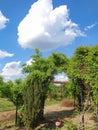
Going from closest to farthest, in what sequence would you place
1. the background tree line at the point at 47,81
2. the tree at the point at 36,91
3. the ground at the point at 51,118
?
the background tree line at the point at 47,81 < the tree at the point at 36,91 < the ground at the point at 51,118

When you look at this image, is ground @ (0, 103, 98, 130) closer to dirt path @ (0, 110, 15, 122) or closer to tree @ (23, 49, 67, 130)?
dirt path @ (0, 110, 15, 122)

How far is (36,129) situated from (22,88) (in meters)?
3.72

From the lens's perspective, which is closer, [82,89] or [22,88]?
[82,89]

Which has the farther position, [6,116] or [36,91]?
[6,116]

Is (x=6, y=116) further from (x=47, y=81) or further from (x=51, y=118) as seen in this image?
(x=47, y=81)

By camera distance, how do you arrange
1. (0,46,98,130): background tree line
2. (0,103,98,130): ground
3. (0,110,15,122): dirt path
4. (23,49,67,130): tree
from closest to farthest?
(0,46,98,130): background tree line
(23,49,67,130): tree
(0,103,98,130): ground
(0,110,15,122): dirt path

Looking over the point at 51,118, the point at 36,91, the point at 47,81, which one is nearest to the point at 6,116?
the point at 51,118

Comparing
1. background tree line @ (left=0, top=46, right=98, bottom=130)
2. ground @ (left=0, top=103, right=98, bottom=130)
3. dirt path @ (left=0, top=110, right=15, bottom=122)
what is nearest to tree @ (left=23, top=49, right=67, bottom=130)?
background tree line @ (left=0, top=46, right=98, bottom=130)

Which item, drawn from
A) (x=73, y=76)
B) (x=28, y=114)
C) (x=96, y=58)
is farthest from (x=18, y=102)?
(x=96, y=58)

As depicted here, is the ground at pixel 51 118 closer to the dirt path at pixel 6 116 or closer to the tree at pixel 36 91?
the dirt path at pixel 6 116

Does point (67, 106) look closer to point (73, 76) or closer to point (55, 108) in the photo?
point (55, 108)

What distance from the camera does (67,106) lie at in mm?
37656

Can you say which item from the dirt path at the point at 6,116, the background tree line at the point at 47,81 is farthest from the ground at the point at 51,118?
the background tree line at the point at 47,81

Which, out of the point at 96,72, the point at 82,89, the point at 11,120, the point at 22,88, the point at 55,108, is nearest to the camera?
the point at 96,72
